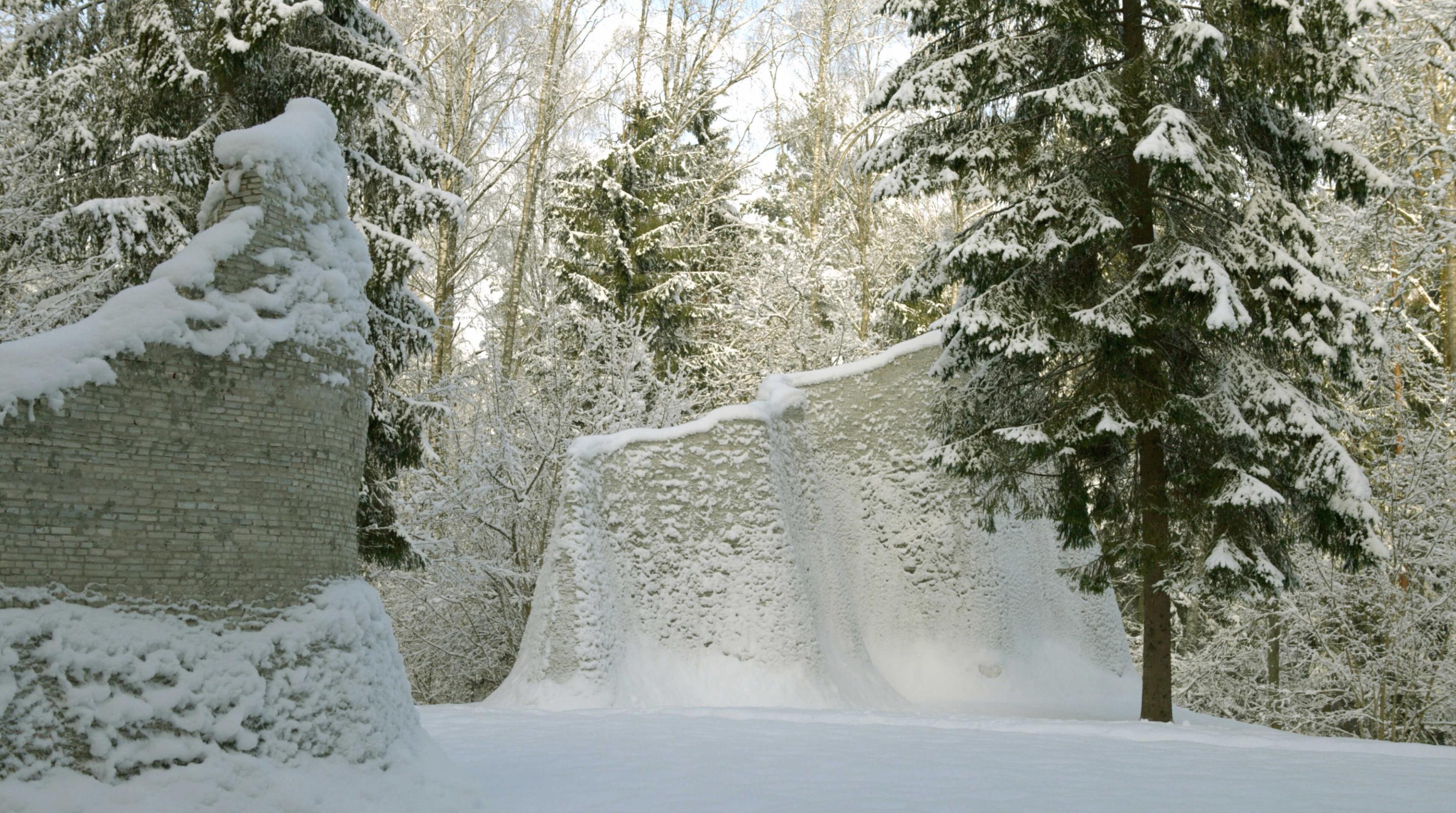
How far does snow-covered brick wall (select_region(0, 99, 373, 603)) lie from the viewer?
213 inches

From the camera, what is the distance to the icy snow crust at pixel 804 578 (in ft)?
40.7

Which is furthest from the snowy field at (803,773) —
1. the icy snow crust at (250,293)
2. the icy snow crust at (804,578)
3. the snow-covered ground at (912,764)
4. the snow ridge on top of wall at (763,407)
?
the snow ridge on top of wall at (763,407)

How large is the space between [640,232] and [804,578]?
11.3 metres

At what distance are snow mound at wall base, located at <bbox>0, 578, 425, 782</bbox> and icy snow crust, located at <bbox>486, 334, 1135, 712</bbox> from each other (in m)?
5.64

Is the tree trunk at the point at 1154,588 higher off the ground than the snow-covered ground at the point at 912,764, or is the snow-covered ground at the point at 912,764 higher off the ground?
the tree trunk at the point at 1154,588

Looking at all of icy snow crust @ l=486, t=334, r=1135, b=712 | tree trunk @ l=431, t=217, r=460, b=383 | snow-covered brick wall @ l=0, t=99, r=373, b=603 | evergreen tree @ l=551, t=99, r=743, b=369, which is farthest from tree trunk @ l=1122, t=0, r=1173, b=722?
evergreen tree @ l=551, t=99, r=743, b=369

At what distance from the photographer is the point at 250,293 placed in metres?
6.29

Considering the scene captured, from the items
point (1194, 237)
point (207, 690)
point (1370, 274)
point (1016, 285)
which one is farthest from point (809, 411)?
point (207, 690)

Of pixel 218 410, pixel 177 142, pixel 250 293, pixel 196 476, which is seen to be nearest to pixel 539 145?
pixel 177 142

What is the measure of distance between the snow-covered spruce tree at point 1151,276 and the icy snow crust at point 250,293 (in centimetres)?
609

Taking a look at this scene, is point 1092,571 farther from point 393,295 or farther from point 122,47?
point 122,47

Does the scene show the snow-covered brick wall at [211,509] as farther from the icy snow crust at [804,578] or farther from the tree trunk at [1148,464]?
the tree trunk at [1148,464]

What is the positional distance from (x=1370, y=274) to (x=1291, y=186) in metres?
5.68

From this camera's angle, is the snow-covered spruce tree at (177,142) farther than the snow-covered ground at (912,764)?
Yes
